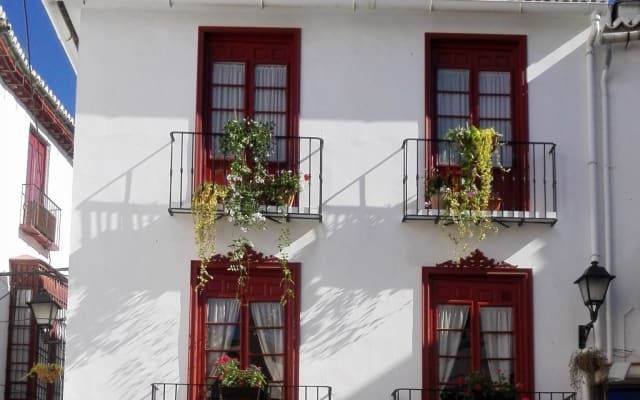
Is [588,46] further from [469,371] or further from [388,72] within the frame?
[469,371]

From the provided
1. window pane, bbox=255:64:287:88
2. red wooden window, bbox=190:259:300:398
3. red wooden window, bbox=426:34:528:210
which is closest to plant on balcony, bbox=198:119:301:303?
red wooden window, bbox=190:259:300:398

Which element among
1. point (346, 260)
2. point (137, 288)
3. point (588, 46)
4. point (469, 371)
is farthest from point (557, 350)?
point (137, 288)

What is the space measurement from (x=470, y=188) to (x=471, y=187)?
2 cm

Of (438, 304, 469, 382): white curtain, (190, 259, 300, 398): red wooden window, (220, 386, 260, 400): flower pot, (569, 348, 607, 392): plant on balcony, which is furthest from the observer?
(438, 304, 469, 382): white curtain

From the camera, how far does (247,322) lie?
17969 millimetres

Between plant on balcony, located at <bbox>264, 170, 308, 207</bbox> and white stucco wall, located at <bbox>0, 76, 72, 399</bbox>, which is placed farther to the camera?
white stucco wall, located at <bbox>0, 76, 72, 399</bbox>

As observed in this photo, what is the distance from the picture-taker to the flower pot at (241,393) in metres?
17.2

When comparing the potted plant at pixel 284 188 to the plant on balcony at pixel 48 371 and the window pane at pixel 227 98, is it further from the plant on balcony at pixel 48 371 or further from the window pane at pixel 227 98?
the plant on balcony at pixel 48 371

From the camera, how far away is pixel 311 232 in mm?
18141

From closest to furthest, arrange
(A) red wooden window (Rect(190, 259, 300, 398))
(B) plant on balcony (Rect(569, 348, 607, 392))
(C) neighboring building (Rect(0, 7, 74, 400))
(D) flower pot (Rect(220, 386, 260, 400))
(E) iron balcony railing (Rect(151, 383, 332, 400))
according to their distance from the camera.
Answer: (D) flower pot (Rect(220, 386, 260, 400)) → (B) plant on balcony (Rect(569, 348, 607, 392)) → (E) iron balcony railing (Rect(151, 383, 332, 400)) → (A) red wooden window (Rect(190, 259, 300, 398)) → (C) neighboring building (Rect(0, 7, 74, 400))

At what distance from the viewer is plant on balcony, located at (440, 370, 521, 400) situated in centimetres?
1672

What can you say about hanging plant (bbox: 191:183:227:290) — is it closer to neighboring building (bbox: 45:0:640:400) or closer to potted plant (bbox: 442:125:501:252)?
neighboring building (bbox: 45:0:640:400)

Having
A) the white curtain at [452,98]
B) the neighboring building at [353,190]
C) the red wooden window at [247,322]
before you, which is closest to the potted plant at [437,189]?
the neighboring building at [353,190]

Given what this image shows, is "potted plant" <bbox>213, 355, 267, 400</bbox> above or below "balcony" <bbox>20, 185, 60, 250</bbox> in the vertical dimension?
below
